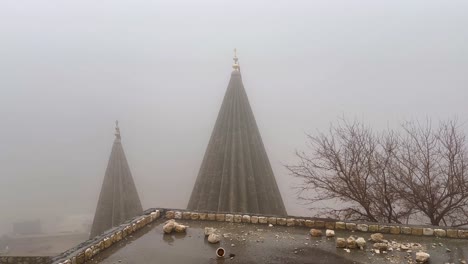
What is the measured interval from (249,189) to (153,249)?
8.88 m

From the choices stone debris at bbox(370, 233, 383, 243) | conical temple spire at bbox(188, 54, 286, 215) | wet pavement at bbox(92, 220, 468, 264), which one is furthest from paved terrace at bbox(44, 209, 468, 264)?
conical temple spire at bbox(188, 54, 286, 215)

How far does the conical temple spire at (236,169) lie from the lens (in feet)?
48.8

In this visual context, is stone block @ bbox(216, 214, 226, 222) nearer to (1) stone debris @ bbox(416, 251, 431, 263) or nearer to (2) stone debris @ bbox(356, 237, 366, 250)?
(2) stone debris @ bbox(356, 237, 366, 250)

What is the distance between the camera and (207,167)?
51.5 ft

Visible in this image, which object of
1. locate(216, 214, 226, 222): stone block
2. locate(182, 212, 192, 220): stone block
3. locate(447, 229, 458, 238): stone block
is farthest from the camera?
locate(182, 212, 192, 220): stone block

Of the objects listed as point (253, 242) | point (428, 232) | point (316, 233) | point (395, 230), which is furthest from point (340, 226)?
point (253, 242)

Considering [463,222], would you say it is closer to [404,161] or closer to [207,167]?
[404,161]

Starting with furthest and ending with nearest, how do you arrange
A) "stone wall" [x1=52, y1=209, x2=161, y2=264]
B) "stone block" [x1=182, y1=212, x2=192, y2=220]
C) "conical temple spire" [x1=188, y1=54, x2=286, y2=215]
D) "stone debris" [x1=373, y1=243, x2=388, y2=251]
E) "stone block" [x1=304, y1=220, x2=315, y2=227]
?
"conical temple spire" [x1=188, y1=54, x2=286, y2=215], "stone block" [x1=182, y1=212, x2=192, y2=220], "stone block" [x1=304, y1=220, x2=315, y2=227], "stone debris" [x1=373, y1=243, x2=388, y2=251], "stone wall" [x1=52, y1=209, x2=161, y2=264]

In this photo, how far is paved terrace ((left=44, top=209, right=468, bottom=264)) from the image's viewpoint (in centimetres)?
596

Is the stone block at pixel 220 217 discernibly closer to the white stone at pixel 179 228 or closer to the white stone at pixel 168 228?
Result: the white stone at pixel 179 228

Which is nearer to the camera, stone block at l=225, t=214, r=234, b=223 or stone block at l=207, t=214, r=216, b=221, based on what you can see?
stone block at l=225, t=214, r=234, b=223

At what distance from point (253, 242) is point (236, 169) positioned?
8.58 meters

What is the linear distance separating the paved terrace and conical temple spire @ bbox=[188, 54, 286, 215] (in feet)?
22.0

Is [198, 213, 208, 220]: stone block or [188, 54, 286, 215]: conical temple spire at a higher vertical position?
[188, 54, 286, 215]: conical temple spire
